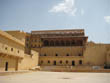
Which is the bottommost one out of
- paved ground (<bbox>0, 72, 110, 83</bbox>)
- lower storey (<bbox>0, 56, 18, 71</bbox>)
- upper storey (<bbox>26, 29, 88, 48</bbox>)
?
paved ground (<bbox>0, 72, 110, 83</bbox>)

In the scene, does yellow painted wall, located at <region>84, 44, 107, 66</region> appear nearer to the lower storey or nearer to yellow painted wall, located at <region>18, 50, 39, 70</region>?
yellow painted wall, located at <region>18, 50, 39, 70</region>

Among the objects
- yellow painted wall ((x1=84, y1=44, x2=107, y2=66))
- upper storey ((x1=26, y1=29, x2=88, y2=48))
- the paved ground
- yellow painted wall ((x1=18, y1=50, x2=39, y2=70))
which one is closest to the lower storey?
yellow painted wall ((x1=18, y1=50, x2=39, y2=70))

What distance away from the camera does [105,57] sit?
138ft

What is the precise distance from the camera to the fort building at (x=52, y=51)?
25.0 meters

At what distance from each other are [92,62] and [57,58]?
10.2 m

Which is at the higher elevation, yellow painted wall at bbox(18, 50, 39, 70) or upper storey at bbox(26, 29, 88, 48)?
upper storey at bbox(26, 29, 88, 48)

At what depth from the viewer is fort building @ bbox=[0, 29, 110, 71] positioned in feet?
81.9

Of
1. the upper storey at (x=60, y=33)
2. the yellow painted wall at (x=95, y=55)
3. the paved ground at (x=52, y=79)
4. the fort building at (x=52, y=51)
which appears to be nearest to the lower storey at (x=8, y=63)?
the fort building at (x=52, y=51)

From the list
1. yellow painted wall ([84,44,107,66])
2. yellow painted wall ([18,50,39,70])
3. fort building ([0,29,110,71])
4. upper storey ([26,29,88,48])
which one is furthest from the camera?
upper storey ([26,29,88,48])

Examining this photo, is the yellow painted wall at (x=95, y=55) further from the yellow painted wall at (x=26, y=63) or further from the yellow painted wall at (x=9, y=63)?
the yellow painted wall at (x=9, y=63)

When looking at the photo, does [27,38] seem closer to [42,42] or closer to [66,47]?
[42,42]

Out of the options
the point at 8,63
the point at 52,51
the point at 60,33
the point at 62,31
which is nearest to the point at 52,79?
the point at 8,63

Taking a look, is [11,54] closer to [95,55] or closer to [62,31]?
[95,55]

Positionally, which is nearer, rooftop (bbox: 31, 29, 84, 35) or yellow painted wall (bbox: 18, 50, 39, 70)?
yellow painted wall (bbox: 18, 50, 39, 70)
